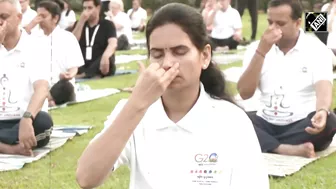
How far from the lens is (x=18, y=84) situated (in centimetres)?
538

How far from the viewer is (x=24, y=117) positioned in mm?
5113

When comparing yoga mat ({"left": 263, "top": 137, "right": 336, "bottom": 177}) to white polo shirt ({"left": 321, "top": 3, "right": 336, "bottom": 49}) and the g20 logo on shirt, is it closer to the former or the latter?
the g20 logo on shirt

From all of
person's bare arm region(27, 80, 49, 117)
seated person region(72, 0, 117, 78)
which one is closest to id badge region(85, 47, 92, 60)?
seated person region(72, 0, 117, 78)

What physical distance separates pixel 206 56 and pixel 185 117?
0.23 metres

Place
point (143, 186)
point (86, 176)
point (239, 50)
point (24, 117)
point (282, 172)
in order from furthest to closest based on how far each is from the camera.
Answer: point (239, 50), point (24, 117), point (282, 172), point (143, 186), point (86, 176)

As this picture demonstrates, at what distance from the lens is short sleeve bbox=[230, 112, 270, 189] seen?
2248 millimetres

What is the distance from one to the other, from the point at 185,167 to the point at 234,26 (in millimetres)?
11926

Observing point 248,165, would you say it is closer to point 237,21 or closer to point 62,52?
point 62,52

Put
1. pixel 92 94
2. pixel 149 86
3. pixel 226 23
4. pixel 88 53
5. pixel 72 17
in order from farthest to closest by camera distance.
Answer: pixel 226 23 < pixel 72 17 < pixel 88 53 < pixel 92 94 < pixel 149 86

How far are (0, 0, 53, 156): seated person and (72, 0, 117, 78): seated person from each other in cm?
402

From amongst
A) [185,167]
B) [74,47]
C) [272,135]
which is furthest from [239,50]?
[185,167]

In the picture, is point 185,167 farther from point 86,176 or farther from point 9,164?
point 9,164

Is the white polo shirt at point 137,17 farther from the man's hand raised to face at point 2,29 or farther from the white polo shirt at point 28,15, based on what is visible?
the man's hand raised to face at point 2,29

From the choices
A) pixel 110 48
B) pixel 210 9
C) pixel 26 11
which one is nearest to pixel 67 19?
pixel 26 11
